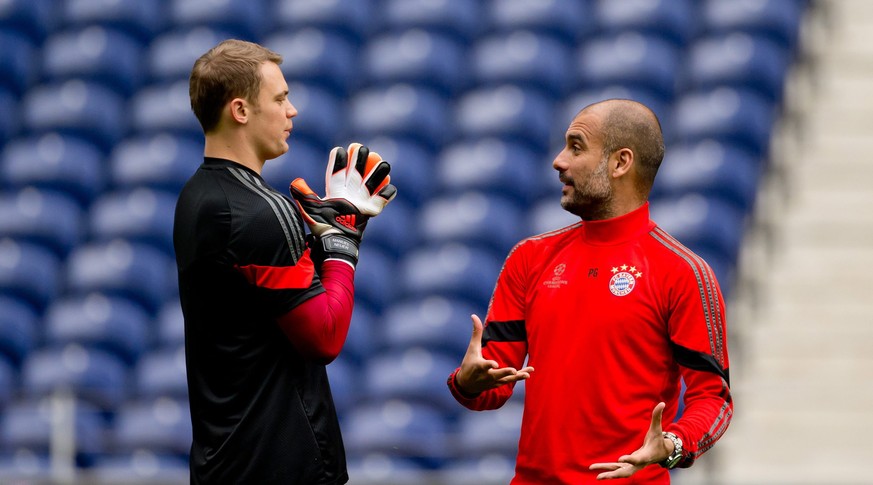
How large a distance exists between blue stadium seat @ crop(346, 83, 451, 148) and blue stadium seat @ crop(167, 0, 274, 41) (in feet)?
2.81

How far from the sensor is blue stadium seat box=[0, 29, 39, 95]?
7234mm

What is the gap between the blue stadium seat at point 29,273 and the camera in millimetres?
6371

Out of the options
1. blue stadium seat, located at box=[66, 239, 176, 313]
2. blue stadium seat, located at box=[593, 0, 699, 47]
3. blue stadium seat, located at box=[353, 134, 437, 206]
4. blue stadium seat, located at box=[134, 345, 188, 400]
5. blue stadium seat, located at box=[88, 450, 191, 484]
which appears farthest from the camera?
blue stadium seat, located at box=[593, 0, 699, 47]

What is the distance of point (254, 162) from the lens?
7.96 ft

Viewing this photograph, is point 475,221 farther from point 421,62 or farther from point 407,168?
point 421,62

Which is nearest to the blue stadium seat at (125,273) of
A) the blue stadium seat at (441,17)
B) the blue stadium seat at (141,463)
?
the blue stadium seat at (141,463)

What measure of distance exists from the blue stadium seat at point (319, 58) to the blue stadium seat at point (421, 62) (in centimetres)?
12

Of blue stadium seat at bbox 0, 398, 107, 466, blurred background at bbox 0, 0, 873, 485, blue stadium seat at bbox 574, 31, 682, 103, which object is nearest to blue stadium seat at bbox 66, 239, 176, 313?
blurred background at bbox 0, 0, 873, 485

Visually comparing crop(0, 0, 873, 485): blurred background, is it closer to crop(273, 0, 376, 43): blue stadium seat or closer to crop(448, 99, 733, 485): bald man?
crop(273, 0, 376, 43): blue stadium seat

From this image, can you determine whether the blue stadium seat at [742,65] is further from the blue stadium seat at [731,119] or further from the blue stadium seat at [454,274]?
the blue stadium seat at [454,274]

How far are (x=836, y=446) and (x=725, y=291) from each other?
85 centimetres

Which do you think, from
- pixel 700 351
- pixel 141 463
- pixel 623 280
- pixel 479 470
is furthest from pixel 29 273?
pixel 700 351

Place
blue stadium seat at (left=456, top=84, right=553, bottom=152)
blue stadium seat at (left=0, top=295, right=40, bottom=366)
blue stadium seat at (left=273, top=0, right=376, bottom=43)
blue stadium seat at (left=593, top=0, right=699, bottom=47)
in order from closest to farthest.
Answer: blue stadium seat at (left=0, top=295, right=40, bottom=366), blue stadium seat at (left=456, top=84, right=553, bottom=152), blue stadium seat at (left=593, top=0, right=699, bottom=47), blue stadium seat at (left=273, top=0, right=376, bottom=43)

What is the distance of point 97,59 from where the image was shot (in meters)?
7.19
